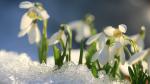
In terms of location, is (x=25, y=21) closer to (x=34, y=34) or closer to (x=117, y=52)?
(x=34, y=34)

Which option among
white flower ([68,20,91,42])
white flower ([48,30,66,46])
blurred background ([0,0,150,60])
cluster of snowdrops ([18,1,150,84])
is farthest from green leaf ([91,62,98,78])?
blurred background ([0,0,150,60])

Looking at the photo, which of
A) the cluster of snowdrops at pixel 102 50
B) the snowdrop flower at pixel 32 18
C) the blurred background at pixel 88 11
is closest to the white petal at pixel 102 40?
the cluster of snowdrops at pixel 102 50

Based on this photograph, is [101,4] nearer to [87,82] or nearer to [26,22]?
[26,22]

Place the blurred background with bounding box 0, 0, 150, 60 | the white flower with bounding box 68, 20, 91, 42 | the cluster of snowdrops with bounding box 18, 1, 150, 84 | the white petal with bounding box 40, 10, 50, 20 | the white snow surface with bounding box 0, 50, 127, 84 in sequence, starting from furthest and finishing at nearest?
1. the blurred background with bounding box 0, 0, 150, 60
2. the white flower with bounding box 68, 20, 91, 42
3. the white petal with bounding box 40, 10, 50, 20
4. the cluster of snowdrops with bounding box 18, 1, 150, 84
5. the white snow surface with bounding box 0, 50, 127, 84

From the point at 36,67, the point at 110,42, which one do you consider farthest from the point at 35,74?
the point at 110,42

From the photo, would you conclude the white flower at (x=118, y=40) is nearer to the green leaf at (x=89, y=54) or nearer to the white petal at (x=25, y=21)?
the green leaf at (x=89, y=54)

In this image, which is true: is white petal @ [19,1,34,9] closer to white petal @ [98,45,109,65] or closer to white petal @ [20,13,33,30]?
white petal @ [20,13,33,30]
